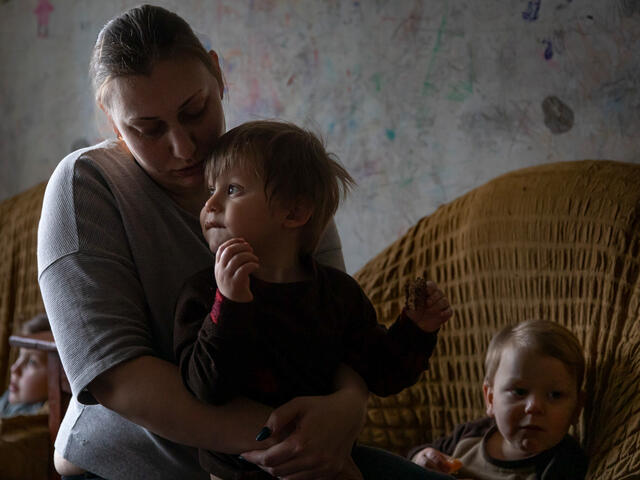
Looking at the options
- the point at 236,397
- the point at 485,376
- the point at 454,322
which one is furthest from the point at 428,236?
the point at 236,397

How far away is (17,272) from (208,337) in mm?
2439

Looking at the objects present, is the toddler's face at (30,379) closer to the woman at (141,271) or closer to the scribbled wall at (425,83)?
the scribbled wall at (425,83)

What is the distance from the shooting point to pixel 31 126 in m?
3.65

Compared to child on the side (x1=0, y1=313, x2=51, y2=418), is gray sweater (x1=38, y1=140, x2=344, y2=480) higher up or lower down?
higher up

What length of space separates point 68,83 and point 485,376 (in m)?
2.50

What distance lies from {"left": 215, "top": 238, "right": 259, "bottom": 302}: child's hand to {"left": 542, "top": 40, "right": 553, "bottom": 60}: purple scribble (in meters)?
1.58

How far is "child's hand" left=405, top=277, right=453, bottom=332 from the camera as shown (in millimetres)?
1195

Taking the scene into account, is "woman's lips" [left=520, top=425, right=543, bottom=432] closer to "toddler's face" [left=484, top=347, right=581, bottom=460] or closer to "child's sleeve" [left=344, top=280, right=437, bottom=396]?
"toddler's face" [left=484, top=347, right=581, bottom=460]

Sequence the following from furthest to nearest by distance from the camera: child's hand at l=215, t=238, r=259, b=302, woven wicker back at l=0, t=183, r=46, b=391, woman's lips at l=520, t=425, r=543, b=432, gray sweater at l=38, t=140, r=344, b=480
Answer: woven wicker back at l=0, t=183, r=46, b=391 < woman's lips at l=520, t=425, r=543, b=432 < gray sweater at l=38, t=140, r=344, b=480 < child's hand at l=215, t=238, r=259, b=302

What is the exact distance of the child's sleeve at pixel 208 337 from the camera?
0.98 meters

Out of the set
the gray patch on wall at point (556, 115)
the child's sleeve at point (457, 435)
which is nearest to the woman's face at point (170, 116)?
the child's sleeve at point (457, 435)

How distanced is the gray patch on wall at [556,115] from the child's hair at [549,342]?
717 millimetres

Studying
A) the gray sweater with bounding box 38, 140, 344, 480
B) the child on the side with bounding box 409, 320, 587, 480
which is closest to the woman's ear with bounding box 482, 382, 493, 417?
the child on the side with bounding box 409, 320, 587, 480

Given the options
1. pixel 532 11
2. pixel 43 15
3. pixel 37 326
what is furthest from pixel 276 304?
pixel 43 15
